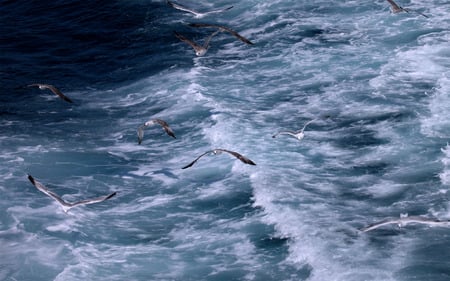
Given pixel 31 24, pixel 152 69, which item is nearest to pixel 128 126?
pixel 152 69

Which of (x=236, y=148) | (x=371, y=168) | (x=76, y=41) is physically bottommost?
(x=76, y=41)

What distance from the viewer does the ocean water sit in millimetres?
12117

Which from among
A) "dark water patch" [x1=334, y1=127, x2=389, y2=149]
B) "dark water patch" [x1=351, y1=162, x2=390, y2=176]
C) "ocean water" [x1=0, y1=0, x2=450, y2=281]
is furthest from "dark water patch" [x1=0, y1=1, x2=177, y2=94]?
"dark water patch" [x1=351, y1=162, x2=390, y2=176]

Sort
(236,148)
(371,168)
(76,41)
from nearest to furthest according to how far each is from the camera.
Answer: (371,168), (236,148), (76,41)

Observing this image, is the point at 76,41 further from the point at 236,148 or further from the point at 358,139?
the point at 358,139

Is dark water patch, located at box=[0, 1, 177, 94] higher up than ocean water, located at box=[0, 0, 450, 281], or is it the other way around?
ocean water, located at box=[0, 0, 450, 281]

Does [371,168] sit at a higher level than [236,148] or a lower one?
higher

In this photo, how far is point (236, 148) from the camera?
53.8 ft

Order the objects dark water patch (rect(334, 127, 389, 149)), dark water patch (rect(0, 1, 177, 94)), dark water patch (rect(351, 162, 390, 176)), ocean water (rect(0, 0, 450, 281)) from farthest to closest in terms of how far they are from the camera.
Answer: dark water patch (rect(0, 1, 177, 94))
dark water patch (rect(334, 127, 389, 149))
dark water patch (rect(351, 162, 390, 176))
ocean water (rect(0, 0, 450, 281))

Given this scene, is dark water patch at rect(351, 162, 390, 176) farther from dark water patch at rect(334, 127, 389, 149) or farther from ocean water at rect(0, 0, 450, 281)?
dark water patch at rect(334, 127, 389, 149)

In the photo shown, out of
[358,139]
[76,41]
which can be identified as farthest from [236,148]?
[76,41]

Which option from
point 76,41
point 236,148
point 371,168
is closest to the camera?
point 371,168

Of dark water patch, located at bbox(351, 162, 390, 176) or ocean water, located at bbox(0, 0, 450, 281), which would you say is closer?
ocean water, located at bbox(0, 0, 450, 281)

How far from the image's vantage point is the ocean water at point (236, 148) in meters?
12.1
